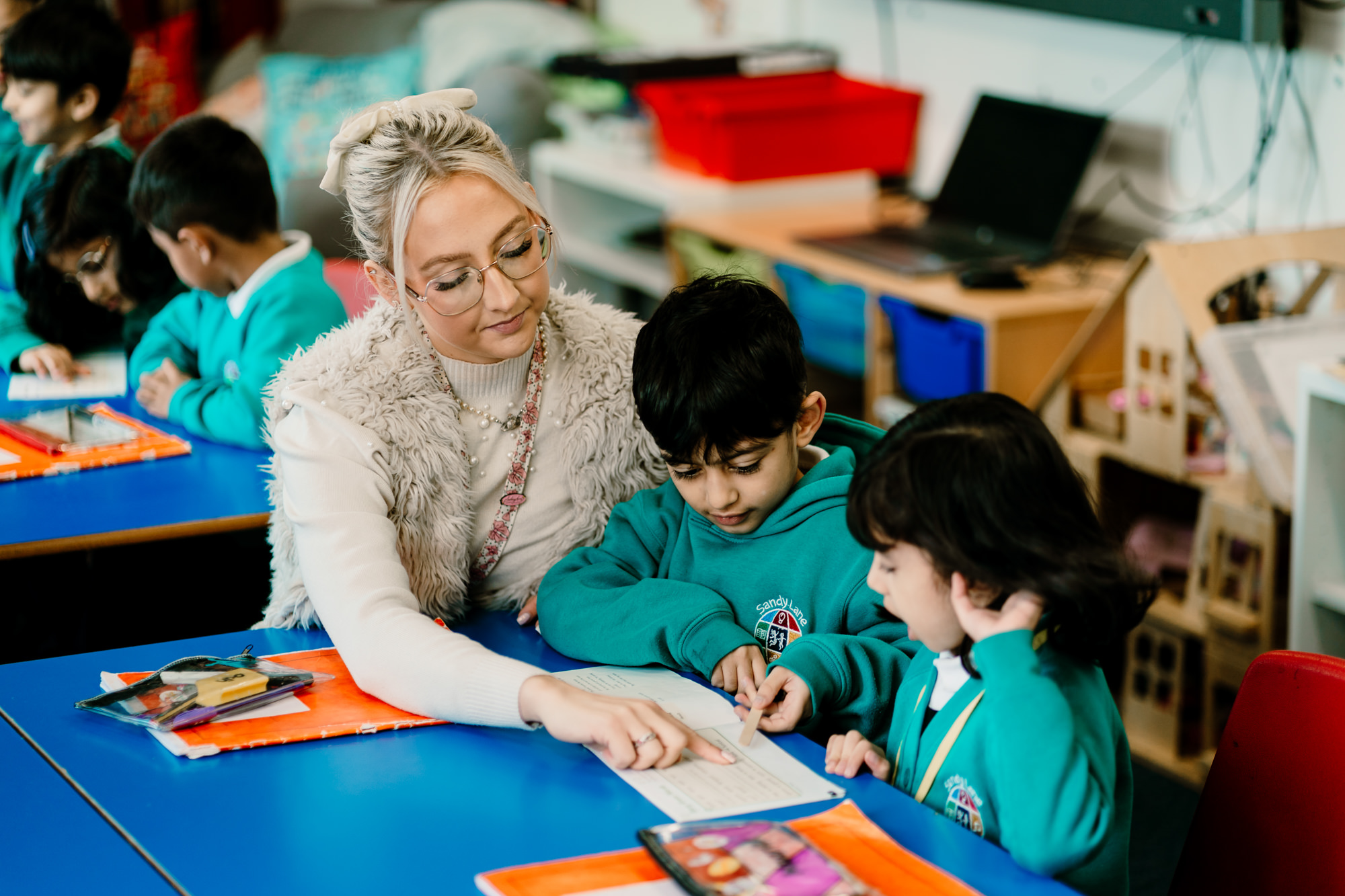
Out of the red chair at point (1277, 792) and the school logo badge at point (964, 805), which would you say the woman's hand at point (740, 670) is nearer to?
the school logo badge at point (964, 805)

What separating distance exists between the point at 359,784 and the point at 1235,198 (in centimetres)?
208

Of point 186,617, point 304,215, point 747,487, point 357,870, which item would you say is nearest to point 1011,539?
point 747,487

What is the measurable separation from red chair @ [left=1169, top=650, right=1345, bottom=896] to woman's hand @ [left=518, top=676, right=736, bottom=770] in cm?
42

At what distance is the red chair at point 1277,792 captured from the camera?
111 cm

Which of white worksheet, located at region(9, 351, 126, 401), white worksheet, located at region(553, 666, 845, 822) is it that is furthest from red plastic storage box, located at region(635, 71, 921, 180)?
white worksheet, located at region(553, 666, 845, 822)

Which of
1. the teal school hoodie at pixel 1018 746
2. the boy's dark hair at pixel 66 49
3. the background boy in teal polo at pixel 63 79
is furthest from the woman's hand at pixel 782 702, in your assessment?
the boy's dark hair at pixel 66 49

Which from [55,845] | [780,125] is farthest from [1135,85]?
[55,845]

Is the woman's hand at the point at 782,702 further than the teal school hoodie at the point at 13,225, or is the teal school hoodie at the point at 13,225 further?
the teal school hoodie at the point at 13,225

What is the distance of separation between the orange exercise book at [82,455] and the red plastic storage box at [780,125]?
5.65ft

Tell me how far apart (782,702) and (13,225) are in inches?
90.2

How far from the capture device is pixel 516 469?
61.2 inches

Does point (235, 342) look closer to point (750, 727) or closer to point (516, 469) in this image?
point (516, 469)

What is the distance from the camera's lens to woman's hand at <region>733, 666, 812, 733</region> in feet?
4.08

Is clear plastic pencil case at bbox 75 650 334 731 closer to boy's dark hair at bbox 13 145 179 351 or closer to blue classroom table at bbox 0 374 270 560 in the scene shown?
blue classroom table at bbox 0 374 270 560
